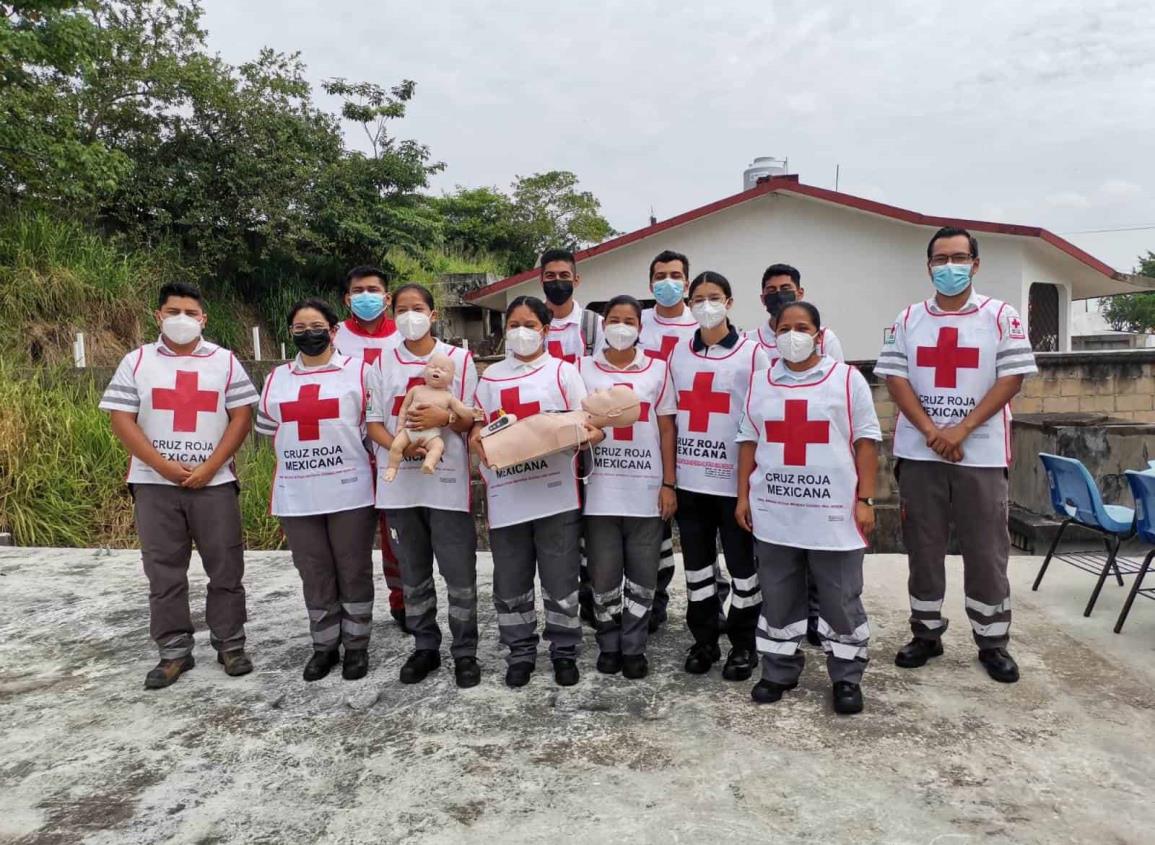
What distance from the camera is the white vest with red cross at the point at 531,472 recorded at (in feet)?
10.5

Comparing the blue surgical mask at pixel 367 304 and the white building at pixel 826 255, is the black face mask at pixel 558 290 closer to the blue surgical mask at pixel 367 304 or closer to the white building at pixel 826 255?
the blue surgical mask at pixel 367 304

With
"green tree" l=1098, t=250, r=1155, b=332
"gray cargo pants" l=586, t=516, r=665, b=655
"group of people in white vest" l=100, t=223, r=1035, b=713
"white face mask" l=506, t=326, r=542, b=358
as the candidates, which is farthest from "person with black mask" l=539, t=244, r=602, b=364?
"green tree" l=1098, t=250, r=1155, b=332

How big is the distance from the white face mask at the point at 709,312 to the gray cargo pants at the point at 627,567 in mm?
825

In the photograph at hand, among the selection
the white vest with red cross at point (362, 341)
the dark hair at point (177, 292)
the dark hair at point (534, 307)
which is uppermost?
the dark hair at point (177, 292)

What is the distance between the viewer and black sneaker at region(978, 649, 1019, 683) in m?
3.26

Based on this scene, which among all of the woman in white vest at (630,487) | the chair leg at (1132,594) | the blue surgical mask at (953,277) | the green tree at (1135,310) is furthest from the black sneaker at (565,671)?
the green tree at (1135,310)

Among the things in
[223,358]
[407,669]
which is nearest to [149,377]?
[223,358]

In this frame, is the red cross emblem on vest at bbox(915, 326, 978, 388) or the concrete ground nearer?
the concrete ground

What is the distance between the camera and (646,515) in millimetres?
3252

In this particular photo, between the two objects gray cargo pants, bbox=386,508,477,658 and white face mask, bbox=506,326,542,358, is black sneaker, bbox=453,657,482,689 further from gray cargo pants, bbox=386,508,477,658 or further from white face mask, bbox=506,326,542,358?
white face mask, bbox=506,326,542,358

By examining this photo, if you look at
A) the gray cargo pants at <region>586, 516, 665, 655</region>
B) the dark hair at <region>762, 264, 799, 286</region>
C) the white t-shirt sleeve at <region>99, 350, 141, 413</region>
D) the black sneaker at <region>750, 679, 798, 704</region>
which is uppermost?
the dark hair at <region>762, 264, 799, 286</region>

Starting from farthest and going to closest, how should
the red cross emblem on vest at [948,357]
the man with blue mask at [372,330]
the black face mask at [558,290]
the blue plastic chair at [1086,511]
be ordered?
the blue plastic chair at [1086,511], the black face mask at [558,290], the man with blue mask at [372,330], the red cross emblem on vest at [948,357]

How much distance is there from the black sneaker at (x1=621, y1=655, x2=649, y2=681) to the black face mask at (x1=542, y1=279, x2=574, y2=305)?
1.69 metres

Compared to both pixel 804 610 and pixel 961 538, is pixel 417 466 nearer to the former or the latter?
pixel 804 610
